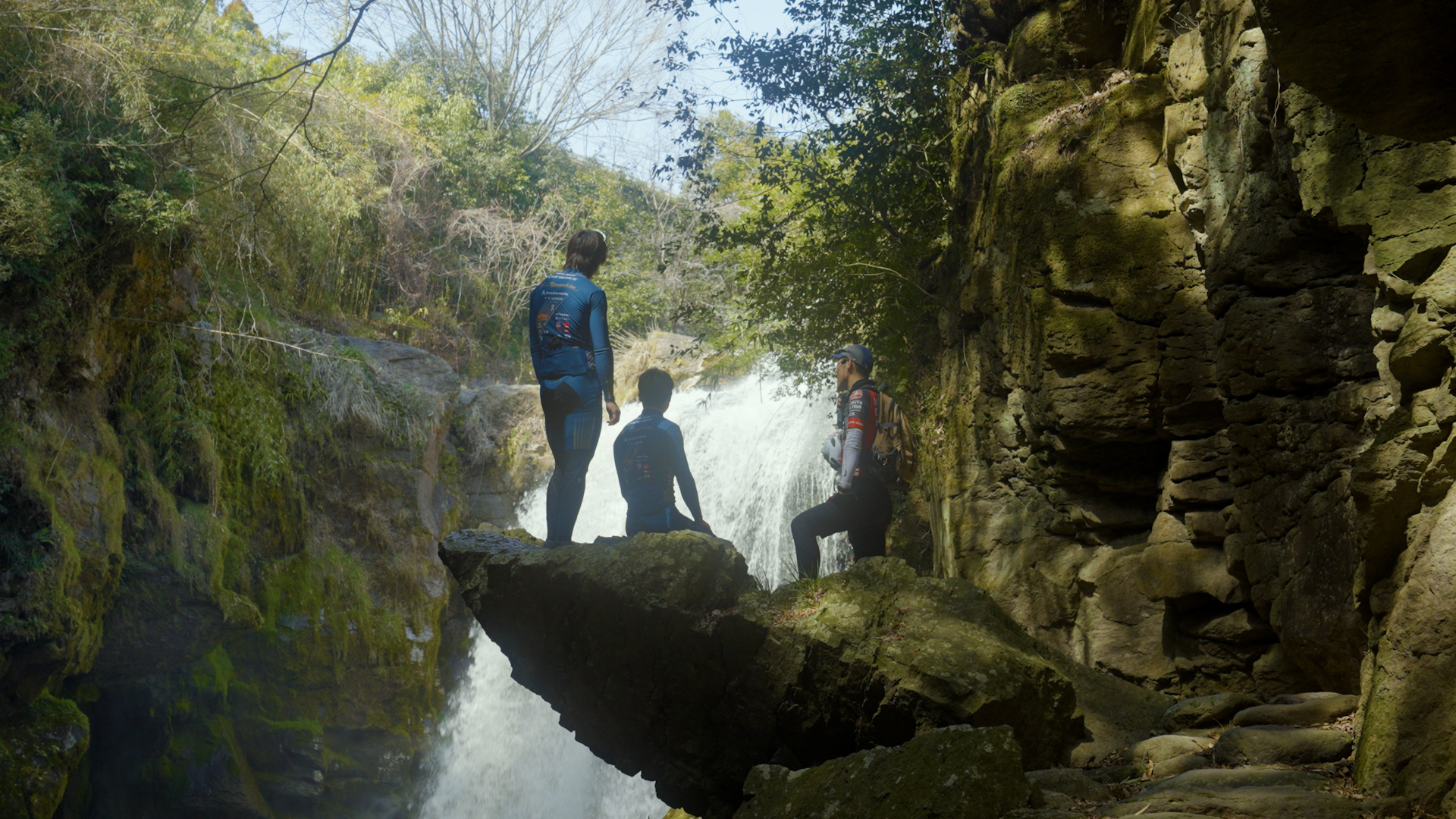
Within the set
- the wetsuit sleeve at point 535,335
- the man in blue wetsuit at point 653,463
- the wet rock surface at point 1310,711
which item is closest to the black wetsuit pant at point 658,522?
the man in blue wetsuit at point 653,463

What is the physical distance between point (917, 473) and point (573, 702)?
4.41 meters

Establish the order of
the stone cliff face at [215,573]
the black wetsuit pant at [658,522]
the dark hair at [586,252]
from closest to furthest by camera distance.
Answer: the dark hair at [586,252]
the black wetsuit pant at [658,522]
the stone cliff face at [215,573]

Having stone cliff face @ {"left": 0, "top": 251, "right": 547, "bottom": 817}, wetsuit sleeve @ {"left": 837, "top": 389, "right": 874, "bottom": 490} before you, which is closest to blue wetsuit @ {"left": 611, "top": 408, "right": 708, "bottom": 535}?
wetsuit sleeve @ {"left": 837, "top": 389, "right": 874, "bottom": 490}

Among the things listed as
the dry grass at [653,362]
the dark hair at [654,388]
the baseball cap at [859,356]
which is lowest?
the dark hair at [654,388]

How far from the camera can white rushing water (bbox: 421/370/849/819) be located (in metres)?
12.4

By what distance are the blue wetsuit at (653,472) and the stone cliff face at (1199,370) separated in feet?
7.28

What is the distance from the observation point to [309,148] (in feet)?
36.3

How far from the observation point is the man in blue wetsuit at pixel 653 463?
5629 mm

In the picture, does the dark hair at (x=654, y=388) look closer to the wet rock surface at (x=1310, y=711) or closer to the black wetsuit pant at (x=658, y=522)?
the black wetsuit pant at (x=658, y=522)

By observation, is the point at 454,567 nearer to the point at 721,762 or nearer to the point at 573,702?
the point at 573,702

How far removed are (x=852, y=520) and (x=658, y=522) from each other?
1.23 m

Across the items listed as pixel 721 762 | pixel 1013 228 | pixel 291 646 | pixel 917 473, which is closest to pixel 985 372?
pixel 1013 228

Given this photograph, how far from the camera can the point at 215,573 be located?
33.5 ft

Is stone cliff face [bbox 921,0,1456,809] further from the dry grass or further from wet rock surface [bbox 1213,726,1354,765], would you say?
the dry grass
